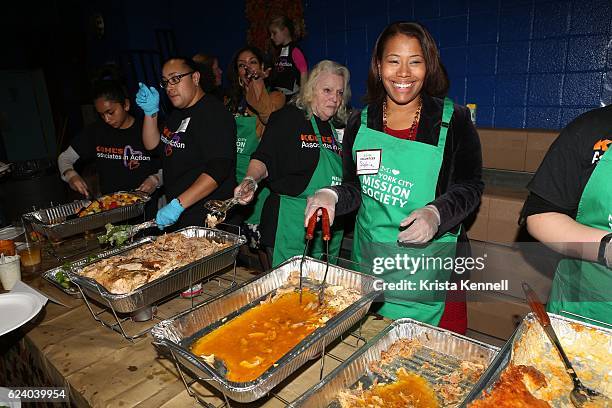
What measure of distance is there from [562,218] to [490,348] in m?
0.59

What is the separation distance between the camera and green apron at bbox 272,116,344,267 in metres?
2.77

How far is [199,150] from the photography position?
2623 millimetres

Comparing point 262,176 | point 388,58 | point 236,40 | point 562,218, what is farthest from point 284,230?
point 236,40

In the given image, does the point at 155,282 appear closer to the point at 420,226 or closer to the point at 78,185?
the point at 420,226

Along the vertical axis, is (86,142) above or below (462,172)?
above

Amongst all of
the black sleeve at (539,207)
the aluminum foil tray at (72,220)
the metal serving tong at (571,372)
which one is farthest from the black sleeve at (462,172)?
the aluminum foil tray at (72,220)

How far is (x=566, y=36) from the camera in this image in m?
3.11

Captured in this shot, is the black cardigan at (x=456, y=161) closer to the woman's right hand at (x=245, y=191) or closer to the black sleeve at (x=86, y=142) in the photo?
the woman's right hand at (x=245, y=191)

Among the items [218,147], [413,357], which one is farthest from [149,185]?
[413,357]

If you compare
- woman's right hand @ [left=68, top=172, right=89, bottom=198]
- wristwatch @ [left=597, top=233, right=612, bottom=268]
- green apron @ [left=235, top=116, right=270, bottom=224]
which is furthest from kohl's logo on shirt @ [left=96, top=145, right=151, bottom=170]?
wristwatch @ [left=597, top=233, right=612, bottom=268]

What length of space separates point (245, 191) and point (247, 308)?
2.82ft

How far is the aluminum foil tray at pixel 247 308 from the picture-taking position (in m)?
1.11

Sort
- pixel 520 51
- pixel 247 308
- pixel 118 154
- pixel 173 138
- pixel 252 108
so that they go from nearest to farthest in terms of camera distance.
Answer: pixel 247 308, pixel 173 138, pixel 118 154, pixel 520 51, pixel 252 108

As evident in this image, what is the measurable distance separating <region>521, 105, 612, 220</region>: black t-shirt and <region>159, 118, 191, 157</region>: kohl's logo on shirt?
200 cm
